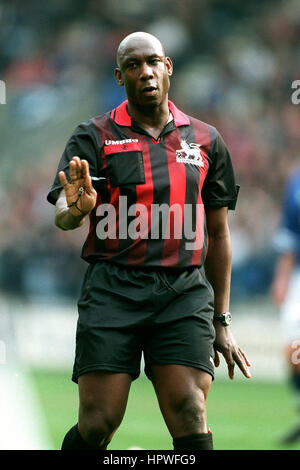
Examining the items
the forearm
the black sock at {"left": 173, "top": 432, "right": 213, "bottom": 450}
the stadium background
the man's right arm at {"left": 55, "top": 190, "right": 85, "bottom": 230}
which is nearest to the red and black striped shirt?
the man's right arm at {"left": 55, "top": 190, "right": 85, "bottom": 230}

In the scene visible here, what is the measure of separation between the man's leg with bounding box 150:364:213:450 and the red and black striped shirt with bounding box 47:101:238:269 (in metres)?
0.49

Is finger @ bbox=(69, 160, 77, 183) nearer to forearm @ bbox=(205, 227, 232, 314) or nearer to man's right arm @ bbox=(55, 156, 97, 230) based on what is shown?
man's right arm @ bbox=(55, 156, 97, 230)

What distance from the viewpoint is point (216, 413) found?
29.2 feet

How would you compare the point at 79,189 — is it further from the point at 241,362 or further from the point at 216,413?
the point at 216,413

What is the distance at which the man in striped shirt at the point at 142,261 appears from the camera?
4.20 metres

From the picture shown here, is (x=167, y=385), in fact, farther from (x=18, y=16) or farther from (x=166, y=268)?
(x=18, y=16)

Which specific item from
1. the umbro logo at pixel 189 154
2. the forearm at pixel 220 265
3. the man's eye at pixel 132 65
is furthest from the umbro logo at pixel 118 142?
the forearm at pixel 220 265

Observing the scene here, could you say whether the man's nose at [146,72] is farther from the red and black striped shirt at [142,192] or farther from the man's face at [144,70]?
the red and black striped shirt at [142,192]

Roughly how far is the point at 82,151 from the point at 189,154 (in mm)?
505

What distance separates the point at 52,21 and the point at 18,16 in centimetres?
65

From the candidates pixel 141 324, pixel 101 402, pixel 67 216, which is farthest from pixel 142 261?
pixel 101 402

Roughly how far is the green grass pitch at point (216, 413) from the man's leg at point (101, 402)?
2.56 metres

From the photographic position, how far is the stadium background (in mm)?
11281

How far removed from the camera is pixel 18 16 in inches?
693
